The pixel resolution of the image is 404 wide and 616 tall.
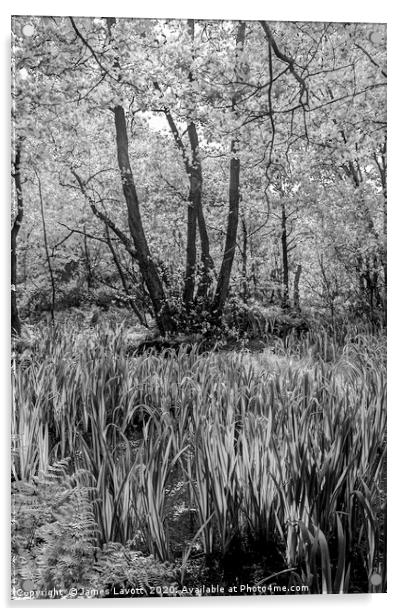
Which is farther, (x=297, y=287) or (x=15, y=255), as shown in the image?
(x=297, y=287)

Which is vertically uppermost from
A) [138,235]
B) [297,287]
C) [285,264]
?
[138,235]

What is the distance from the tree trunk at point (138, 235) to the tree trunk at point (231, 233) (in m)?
0.27

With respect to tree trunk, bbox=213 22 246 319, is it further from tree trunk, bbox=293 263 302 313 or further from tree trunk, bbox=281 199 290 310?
tree trunk, bbox=293 263 302 313

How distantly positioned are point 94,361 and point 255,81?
164cm

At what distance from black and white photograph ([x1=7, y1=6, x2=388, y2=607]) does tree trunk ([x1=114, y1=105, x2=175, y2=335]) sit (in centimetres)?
1

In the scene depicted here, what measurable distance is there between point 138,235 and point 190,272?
33 centimetres

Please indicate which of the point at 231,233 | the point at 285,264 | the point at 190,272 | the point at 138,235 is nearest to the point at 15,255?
the point at 138,235

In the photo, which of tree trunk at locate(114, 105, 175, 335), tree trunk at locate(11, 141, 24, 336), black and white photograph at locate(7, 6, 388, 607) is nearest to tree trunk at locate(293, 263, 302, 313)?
black and white photograph at locate(7, 6, 388, 607)

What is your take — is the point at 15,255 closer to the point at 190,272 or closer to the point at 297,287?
the point at 190,272

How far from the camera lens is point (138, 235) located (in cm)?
271

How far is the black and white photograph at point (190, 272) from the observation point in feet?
7.89

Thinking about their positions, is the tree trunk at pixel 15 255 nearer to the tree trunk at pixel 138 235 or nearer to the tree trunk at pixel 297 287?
the tree trunk at pixel 138 235

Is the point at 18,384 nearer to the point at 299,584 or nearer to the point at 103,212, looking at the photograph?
the point at 103,212
